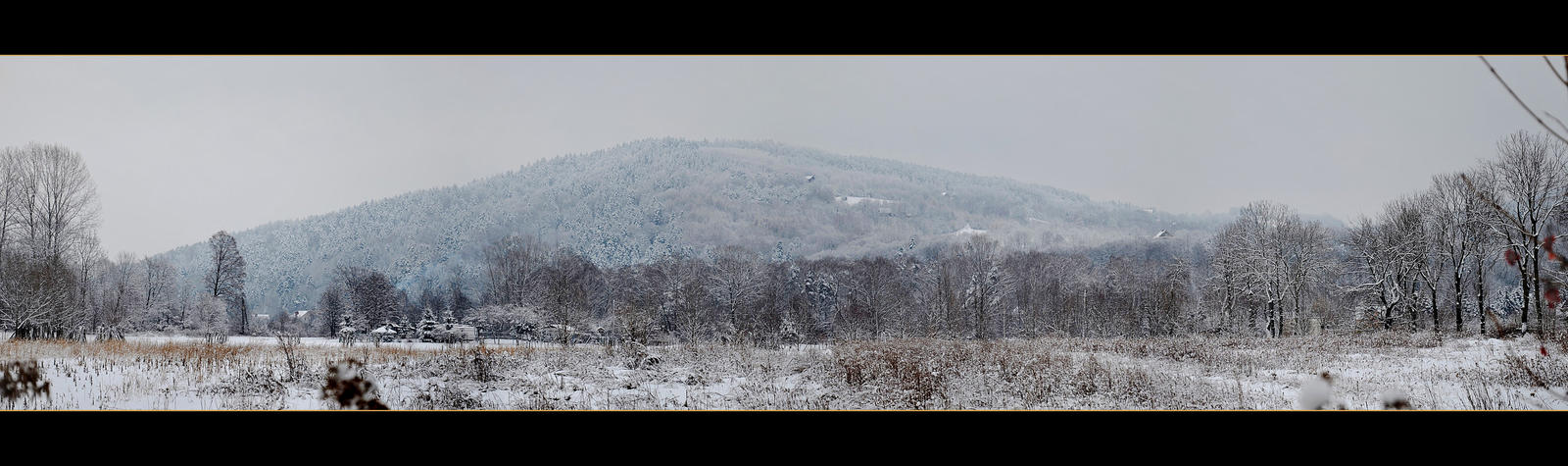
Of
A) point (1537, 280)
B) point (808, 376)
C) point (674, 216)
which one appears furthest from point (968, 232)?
point (1537, 280)

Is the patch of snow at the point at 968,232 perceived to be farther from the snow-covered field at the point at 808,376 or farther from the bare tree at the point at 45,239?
the bare tree at the point at 45,239

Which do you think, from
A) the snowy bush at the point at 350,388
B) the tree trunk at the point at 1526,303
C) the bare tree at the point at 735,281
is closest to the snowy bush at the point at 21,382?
the snowy bush at the point at 350,388

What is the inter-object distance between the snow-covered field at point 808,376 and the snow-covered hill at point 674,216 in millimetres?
679

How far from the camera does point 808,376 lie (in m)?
5.13

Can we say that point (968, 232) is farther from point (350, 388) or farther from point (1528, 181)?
point (350, 388)

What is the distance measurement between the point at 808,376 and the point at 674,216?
2.69m

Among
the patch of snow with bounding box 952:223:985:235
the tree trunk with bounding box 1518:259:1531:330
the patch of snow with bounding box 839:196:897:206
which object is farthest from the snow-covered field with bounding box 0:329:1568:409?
the patch of snow with bounding box 952:223:985:235

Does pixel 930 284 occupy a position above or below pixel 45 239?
below

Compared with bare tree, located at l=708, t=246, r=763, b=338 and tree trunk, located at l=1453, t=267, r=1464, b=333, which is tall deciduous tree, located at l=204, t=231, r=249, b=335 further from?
tree trunk, located at l=1453, t=267, r=1464, b=333

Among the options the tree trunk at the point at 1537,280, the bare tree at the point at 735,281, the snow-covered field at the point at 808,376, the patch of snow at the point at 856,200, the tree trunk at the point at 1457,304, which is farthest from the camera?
the bare tree at the point at 735,281

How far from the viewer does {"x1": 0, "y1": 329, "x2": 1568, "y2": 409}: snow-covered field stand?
3818 mm

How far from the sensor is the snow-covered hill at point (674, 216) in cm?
486

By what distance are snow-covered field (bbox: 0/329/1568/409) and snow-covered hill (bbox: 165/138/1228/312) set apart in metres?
0.68

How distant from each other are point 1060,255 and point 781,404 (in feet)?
12.8
